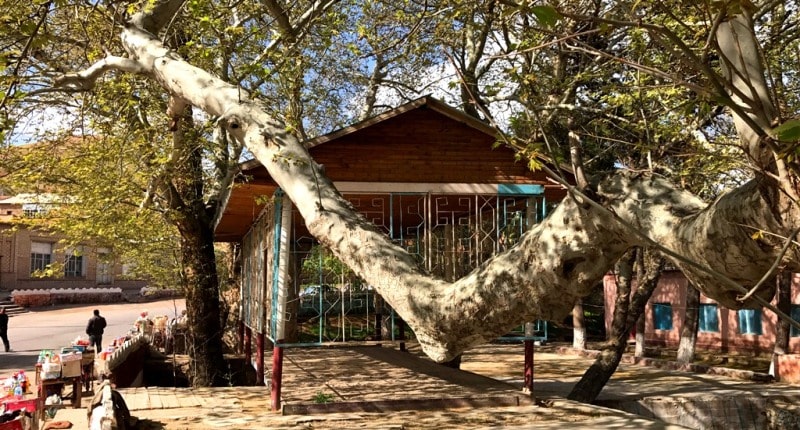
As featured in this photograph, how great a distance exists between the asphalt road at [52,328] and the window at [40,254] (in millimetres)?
6015

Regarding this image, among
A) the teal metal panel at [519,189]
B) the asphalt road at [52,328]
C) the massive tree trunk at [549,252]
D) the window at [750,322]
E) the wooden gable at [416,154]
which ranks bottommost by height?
the asphalt road at [52,328]

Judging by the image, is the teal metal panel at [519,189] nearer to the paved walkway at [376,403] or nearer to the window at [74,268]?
the paved walkway at [376,403]

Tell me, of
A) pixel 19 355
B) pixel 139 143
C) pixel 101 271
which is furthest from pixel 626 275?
pixel 101 271

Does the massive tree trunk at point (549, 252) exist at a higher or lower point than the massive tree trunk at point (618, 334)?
higher

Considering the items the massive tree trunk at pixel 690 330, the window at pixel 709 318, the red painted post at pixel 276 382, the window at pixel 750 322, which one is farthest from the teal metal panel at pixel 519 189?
the window at pixel 709 318

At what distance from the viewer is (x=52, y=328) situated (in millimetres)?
27344

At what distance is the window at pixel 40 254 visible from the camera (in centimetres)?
4447

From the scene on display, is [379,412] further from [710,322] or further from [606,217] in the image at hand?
[710,322]

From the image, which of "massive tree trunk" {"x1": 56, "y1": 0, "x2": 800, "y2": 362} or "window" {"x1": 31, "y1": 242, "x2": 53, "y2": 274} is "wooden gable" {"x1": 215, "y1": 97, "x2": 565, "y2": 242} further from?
"window" {"x1": 31, "y1": 242, "x2": 53, "y2": 274}

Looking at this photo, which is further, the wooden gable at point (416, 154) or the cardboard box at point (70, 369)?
the wooden gable at point (416, 154)

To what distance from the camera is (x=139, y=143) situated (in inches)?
423

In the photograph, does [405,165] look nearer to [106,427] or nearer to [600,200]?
[106,427]

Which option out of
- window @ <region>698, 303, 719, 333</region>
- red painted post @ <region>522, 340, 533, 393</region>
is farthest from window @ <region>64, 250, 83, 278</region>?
red painted post @ <region>522, 340, 533, 393</region>

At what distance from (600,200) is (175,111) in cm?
473
